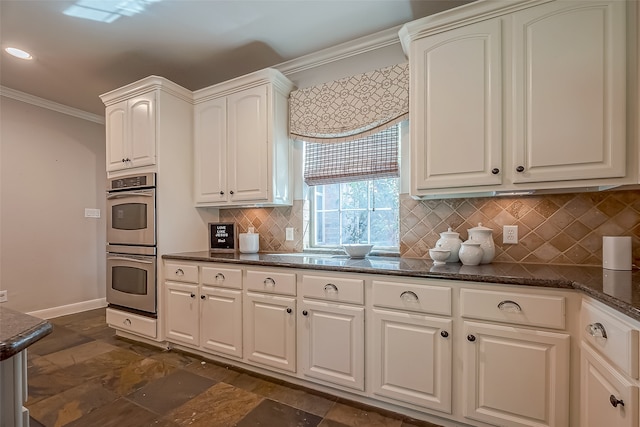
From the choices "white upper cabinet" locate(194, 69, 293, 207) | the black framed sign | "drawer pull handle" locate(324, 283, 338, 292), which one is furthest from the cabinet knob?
the black framed sign

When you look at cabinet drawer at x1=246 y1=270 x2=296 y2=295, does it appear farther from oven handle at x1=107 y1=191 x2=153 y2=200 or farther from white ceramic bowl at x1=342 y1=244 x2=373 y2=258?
oven handle at x1=107 y1=191 x2=153 y2=200

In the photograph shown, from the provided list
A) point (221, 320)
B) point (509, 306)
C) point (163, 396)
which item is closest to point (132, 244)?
point (221, 320)

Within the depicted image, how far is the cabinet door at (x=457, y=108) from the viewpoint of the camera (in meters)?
1.73

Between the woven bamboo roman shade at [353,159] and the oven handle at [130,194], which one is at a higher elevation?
the woven bamboo roman shade at [353,159]

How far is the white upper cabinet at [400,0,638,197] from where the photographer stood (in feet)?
4.90

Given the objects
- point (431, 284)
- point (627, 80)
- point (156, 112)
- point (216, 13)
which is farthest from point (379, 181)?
point (156, 112)

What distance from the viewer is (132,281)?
9.04 feet

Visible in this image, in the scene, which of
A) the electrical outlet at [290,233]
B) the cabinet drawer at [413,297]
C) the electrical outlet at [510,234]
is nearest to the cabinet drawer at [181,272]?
the electrical outlet at [290,233]

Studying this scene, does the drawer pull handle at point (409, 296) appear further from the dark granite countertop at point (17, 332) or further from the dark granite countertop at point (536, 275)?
the dark granite countertop at point (17, 332)

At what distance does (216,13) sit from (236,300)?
203 centimetres

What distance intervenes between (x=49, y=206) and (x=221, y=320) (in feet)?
9.28

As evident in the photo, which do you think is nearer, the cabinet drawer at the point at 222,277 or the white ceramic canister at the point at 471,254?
the white ceramic canister at the point at 471,254

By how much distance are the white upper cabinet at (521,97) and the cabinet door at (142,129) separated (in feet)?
7.01

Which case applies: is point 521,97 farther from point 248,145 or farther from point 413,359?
point 248,145
